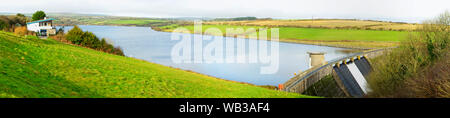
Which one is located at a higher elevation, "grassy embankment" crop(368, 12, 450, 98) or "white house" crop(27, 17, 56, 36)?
"white house" crop(27, 17, 56, 36)

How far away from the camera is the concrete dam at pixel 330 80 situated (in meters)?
23.7

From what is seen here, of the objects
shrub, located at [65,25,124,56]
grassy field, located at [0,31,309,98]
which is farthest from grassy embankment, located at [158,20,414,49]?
grassy field, located at [0,31,309,98]

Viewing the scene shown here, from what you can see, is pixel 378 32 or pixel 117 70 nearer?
pixel 117 70

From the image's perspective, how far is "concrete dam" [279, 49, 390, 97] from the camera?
23656 millimetres

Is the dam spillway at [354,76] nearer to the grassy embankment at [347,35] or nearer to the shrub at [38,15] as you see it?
the grassy embankment at [347,35]

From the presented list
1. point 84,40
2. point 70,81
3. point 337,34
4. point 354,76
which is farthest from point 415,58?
point 337,34

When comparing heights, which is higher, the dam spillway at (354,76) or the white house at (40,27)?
the white house at (40,27)

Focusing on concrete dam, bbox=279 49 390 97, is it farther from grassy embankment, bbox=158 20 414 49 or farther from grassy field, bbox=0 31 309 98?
grassy embankment, bbox=158 20 414 49

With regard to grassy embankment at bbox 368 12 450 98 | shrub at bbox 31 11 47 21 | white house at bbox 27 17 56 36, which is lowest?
grassy embankment at bbox 368 12 450 98

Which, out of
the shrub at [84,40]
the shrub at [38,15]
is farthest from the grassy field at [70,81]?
the shrub at [38,15]
